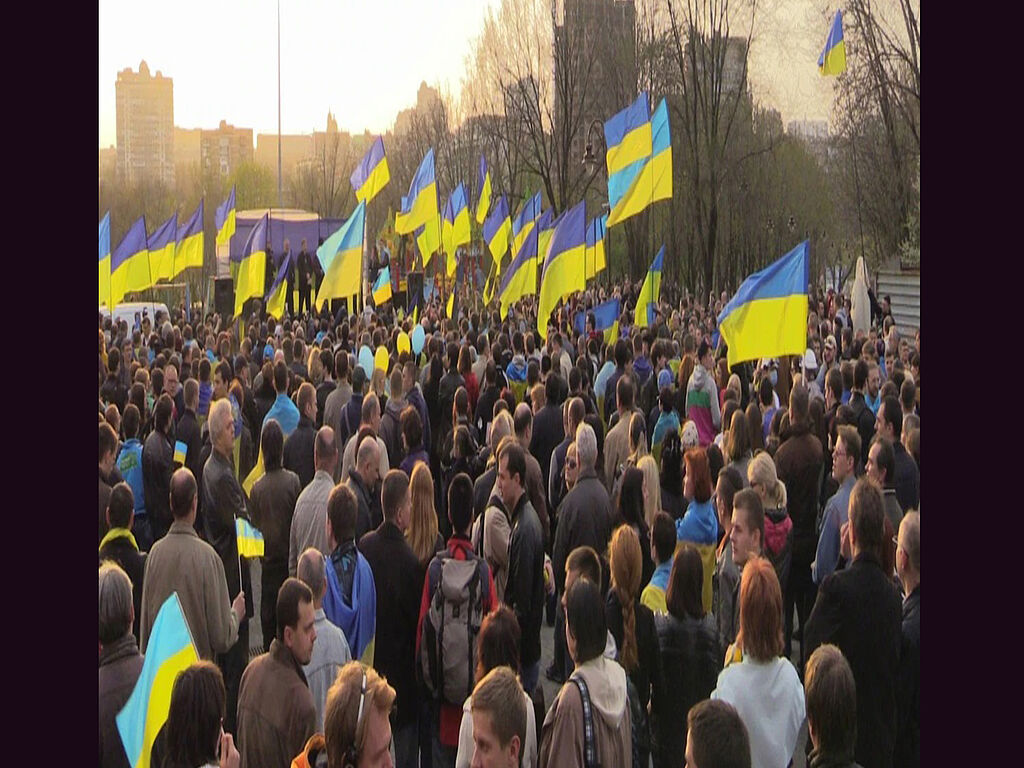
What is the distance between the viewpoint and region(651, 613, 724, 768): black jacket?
5672 mm

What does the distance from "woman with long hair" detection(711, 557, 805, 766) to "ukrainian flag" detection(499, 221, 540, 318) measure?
11.4 m

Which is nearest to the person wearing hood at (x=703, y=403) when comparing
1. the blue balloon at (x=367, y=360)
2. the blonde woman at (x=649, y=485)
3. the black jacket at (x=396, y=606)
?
the blonde woman at (x=649, y=485)

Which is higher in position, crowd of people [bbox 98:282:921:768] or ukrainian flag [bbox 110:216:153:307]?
ukrainian flag [bbox 110:216:153:307]

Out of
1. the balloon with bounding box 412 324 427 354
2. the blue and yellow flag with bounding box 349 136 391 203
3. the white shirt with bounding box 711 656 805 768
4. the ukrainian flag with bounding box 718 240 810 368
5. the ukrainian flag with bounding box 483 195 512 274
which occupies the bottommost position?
the white shirt with bounding box 711 656 805 768

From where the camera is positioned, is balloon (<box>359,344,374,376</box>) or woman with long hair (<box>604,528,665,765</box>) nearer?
woman with long hair (<box>604,528,665,765</box>)

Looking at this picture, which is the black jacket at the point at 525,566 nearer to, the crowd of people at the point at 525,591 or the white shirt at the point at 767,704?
the crowd of people at the point at 525,591

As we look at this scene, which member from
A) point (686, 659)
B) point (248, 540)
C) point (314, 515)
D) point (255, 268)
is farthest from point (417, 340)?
point (686, 659)

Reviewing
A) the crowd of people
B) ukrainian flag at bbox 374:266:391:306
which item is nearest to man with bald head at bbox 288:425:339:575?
the crowd of people

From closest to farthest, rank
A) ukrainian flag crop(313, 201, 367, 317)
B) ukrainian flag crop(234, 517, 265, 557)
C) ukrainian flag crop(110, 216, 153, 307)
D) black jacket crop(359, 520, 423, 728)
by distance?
black jacket crop(359, 520, 423, 728)
ukrainian flag crop(234, 517, 265, 557)
ukrainian flag crop(313, 201, 367, 317)
ukrainian flag crop(110, 216, 153, 307)

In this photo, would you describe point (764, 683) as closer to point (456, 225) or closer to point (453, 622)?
point (453, 622)

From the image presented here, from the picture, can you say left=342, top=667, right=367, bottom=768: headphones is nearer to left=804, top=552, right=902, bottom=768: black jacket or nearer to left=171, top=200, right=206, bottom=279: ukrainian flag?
left=804, top=552, right=902, bottom=768: black jacket

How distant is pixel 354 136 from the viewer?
107438mm

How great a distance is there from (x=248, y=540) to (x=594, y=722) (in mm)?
3056

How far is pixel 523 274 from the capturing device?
56.0 feet
